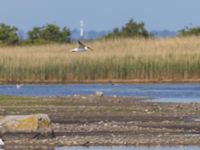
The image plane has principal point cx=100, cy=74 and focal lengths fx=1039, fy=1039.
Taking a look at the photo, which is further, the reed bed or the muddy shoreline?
the reed bed

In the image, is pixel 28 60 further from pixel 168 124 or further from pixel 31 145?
pixel 31 145

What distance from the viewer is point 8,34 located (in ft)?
216

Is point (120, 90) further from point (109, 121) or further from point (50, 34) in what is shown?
point (50, 34)

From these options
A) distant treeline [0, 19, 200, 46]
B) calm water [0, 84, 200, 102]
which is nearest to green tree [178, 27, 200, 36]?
distant treeline [0, 19, 200, 46]

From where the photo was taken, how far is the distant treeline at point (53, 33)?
64.7 meters

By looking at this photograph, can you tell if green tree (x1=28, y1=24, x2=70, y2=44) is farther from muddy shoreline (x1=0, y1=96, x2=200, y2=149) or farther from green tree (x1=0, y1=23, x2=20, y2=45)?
muddy shoreline (x1=0, y1=96, x2=200, y2=149)

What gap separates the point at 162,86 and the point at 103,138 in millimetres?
22305

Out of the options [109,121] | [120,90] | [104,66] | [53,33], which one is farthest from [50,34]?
[109,121]

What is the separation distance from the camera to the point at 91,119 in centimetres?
2642

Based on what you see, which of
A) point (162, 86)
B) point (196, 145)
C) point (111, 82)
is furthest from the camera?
point (111, 82)

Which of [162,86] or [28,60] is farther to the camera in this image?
[28,60]

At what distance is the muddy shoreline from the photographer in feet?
70.3

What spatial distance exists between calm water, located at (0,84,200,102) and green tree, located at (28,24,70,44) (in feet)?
66.4

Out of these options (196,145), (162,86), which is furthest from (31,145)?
(162,86)
